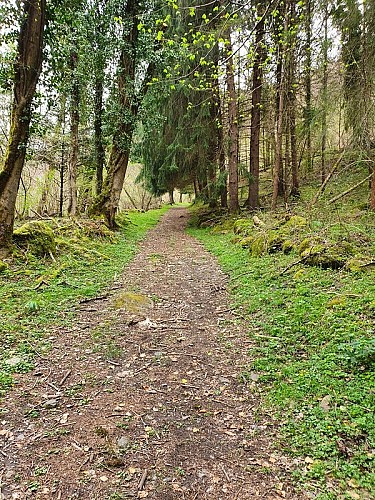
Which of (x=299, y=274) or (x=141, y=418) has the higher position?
(x=299, y=274)

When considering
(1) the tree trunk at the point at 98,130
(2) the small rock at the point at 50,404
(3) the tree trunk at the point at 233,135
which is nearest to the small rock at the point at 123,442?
(2) the small rock at the point at 50,404

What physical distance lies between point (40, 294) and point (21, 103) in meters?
4.11

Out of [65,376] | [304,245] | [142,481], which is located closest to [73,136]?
[304,245]

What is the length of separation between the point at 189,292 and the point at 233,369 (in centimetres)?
284

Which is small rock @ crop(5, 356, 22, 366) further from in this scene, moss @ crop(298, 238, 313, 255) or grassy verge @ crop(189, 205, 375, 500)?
moss @ crop(298, 238, 313, 255)

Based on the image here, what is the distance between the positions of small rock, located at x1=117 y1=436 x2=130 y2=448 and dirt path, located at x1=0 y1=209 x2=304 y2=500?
1cm

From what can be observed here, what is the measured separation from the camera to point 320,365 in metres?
3.62

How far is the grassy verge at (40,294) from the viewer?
422cm

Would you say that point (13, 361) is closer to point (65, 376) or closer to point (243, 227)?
point (65, 376)

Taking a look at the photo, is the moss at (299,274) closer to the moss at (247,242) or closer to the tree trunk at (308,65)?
the moss at (247,242)

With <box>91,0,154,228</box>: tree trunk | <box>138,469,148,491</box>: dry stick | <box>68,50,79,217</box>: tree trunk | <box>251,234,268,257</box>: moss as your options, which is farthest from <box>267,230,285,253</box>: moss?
<box>68,50,79,217</box>: tree trunk

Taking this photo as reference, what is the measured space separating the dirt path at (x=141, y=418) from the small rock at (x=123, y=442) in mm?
12

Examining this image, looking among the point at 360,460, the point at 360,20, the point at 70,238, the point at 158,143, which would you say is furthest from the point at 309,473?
the point at 158,143

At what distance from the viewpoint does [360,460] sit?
2.52m
